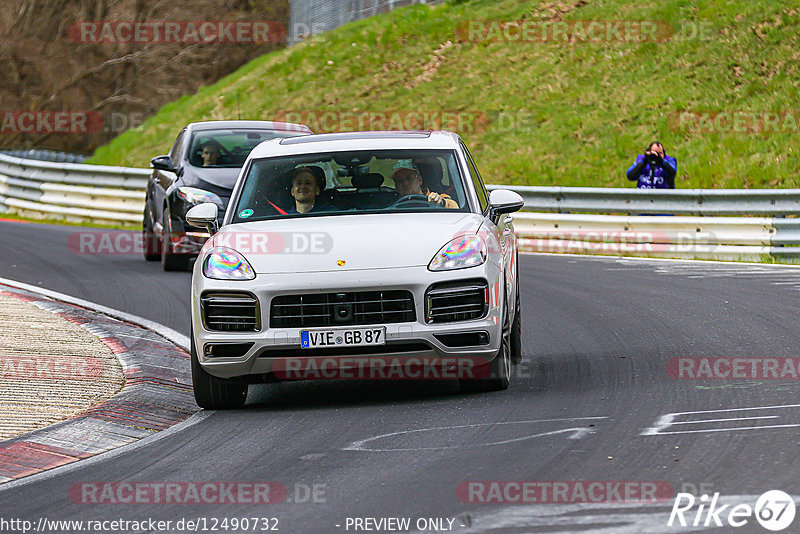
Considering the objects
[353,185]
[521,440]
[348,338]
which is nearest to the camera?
[521,440]

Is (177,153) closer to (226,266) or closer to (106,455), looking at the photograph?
(226,266)

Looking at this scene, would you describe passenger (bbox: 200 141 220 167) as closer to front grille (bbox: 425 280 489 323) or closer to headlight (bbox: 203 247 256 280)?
headlight (bbox: 203 247 256 280)

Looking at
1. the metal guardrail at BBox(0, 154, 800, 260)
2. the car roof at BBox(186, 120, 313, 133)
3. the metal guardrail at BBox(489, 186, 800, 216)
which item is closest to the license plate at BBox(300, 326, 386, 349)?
the metal guardrail at BBox(0, 154, 800, 260)

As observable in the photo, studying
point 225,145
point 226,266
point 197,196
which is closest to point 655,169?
point 225,145

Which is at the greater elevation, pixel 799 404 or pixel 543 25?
pixel 543 25

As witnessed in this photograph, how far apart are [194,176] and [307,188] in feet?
23.6

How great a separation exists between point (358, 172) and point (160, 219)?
8120 millimetres

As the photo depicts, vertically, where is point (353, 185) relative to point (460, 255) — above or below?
above

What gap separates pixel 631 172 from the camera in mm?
19141

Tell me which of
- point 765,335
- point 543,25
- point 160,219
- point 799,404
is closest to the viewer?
point 799,404

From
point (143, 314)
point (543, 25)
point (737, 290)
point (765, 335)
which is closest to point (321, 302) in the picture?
point (765, 335)

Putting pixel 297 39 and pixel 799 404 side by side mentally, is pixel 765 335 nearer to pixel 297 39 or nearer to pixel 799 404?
pixel 799 404

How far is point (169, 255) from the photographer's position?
16.4 metres

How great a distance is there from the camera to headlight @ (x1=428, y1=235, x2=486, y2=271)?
26.6 ft
